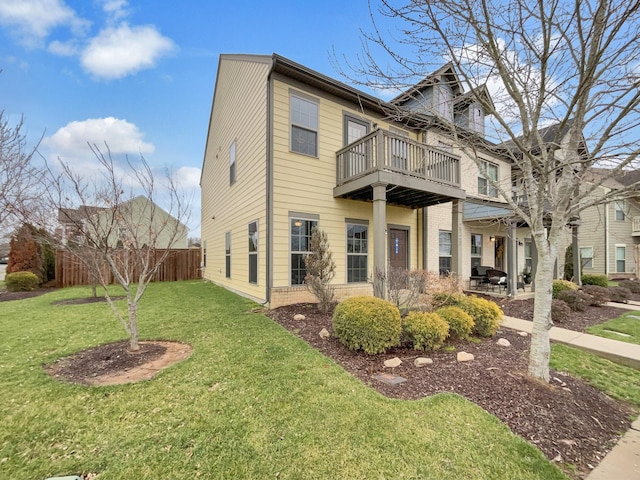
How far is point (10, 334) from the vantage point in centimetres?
540

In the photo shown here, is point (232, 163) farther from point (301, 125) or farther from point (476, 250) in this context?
point (476, 250)

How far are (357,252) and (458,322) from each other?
4173mm

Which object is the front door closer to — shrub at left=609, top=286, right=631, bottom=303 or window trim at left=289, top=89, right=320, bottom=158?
A: window trim at left=289, top=89, right=320, bottom=158

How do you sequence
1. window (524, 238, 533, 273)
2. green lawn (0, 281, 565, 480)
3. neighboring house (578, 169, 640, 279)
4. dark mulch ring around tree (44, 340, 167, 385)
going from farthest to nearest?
neighboring house (578, 169, 640, 279) → window (524, 238, 533, 273) → dark mulch ring around tree (44, 340, 167, 385) → green lawn (0, 281, 565, 480)

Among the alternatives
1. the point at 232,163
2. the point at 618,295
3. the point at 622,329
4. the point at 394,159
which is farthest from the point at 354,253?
the point at 618,295

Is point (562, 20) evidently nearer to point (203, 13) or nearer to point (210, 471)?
point (210, 471)

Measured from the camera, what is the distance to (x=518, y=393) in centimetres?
329

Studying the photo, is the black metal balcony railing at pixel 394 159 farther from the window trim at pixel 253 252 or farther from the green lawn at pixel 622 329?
the green lawn at pixel 622 329

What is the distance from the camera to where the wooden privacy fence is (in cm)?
1359

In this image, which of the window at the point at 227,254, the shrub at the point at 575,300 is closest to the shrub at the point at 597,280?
the shrub at the point at 575,300

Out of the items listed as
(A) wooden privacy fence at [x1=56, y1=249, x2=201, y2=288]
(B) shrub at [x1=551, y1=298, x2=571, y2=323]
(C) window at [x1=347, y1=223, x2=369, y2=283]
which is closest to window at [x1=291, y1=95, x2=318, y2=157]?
(C) window at [x1=347, y1=223, x2=369, y2=283]

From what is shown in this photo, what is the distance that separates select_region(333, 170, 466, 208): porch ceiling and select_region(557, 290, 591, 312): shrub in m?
4.12

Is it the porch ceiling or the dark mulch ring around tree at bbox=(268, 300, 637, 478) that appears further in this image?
the porch ceiling

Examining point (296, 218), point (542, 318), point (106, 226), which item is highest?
point (296, 218)
